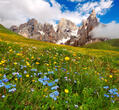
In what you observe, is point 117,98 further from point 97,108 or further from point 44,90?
point 44,90

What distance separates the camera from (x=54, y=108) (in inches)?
103

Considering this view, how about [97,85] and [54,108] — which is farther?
[97,85]

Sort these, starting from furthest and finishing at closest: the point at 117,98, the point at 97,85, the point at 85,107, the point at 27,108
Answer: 1. the point at 97,85
2. the point at 117,98
3. the point at 85,107
4. the point at 27,108

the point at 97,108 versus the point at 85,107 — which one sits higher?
the point at 85,107

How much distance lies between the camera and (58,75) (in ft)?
13.3

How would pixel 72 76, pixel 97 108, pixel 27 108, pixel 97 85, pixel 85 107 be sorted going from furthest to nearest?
pixel 72 76, pixel 97 85, pixel 97 108, pixel 85 107, pixel 27 108

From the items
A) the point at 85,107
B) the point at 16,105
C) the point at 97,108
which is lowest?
the point at 97,108

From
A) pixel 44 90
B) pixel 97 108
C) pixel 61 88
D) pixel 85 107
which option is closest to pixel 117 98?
pixel 97 108

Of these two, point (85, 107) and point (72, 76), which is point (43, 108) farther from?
point (72, 76)

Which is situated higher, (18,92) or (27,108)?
(18,92)

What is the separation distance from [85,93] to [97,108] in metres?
0.52

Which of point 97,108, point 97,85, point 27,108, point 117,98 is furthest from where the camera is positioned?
point 97,85

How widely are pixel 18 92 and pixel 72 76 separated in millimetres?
2027

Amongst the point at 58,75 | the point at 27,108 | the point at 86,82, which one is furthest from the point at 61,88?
the point at 27,108
